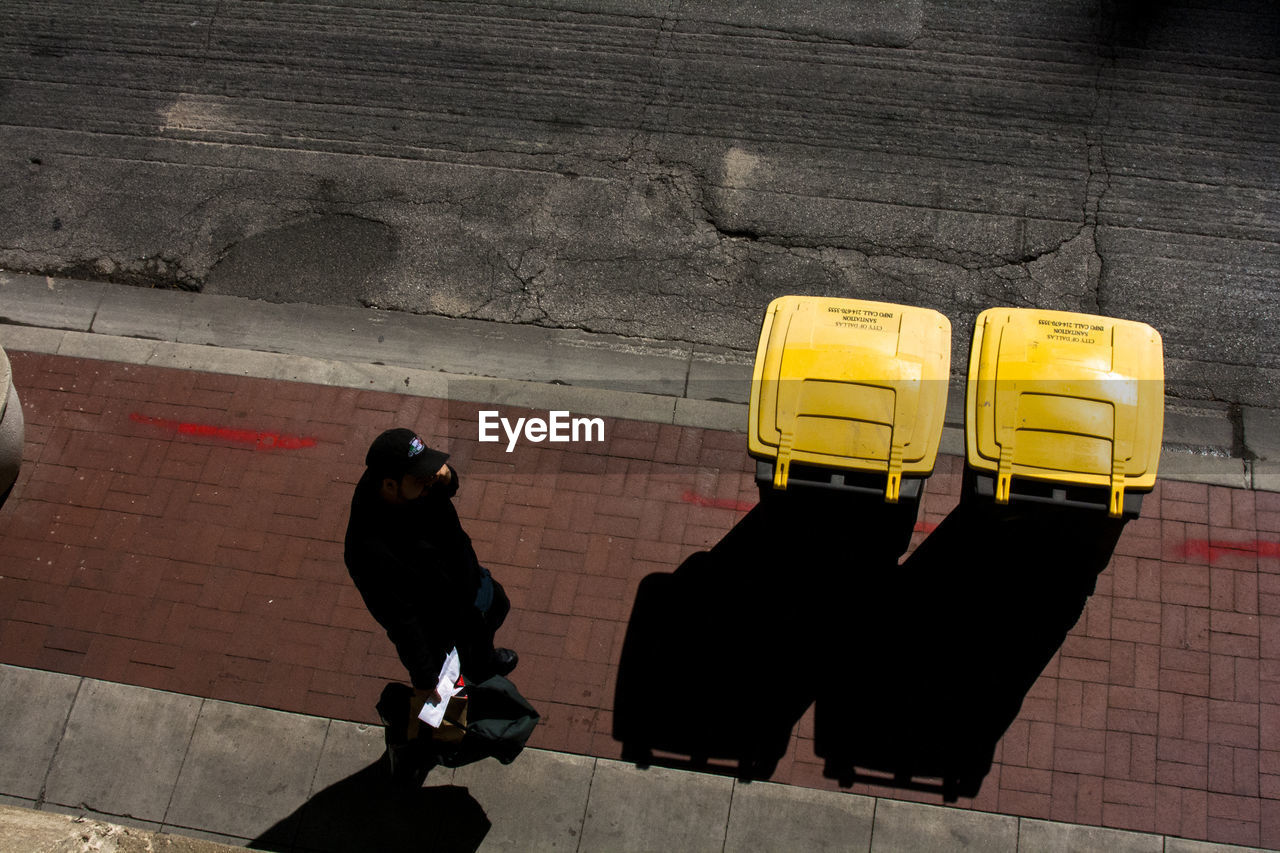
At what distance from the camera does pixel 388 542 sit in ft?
13.5

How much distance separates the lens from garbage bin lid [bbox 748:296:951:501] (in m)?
4.43

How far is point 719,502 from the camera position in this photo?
19.7 ft

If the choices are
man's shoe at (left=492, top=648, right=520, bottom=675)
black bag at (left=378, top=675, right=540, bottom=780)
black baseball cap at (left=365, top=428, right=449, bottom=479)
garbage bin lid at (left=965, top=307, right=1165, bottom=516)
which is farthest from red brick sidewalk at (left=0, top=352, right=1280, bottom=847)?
black baseball cap at (left=365, top=428, right=449, bottom=479)

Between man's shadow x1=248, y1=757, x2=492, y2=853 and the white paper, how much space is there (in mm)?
962

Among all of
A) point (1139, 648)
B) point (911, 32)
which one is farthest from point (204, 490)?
point (911, 32)

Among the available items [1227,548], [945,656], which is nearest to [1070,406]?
[945,656]

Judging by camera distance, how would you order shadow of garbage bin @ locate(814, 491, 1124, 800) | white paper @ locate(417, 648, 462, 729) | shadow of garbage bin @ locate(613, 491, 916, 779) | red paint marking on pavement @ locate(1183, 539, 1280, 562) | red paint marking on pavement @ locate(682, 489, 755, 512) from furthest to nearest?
red paint marking on pavement @ locate(682, 489, 755, 512)
red paint marking on pavement @ locate(1183, 539, 1280, 562)
shadow of garbage bin @ locate(613, 491, 916, 779)
shadow of garbage bin @ locate(814, 491, 1124, 800)
white paper @ locate(417, 648, 462, 729)

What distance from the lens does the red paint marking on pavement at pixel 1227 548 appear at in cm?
563

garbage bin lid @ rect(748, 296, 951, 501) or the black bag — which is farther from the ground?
garbage bin lid @ rect(748, 296, 951, 501)

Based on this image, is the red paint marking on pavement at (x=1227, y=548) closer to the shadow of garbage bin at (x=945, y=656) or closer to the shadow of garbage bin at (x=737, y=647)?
the shadow of garbage bin at (x=945, y=656)

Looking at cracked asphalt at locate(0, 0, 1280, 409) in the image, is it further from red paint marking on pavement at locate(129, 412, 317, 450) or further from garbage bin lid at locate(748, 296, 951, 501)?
garbage bin lid at locate(748, 296, 951, 501)

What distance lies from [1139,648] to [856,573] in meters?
1.72

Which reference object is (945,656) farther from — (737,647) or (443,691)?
(443,691)

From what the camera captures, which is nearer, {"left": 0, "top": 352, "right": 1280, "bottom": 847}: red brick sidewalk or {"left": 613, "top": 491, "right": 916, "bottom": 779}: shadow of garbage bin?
{"left": 0, "top": 352, "right": 1280, "bottom": 847}: red brick sidewalk
